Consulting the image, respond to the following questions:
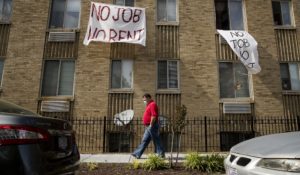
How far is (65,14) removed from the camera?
13945 millimetres

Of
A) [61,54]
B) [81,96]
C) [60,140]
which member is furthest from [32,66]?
[60,140]

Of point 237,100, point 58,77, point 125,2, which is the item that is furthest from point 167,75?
point 58,77

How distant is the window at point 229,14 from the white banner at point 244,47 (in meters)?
1.15

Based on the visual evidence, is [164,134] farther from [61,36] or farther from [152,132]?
[61,36]

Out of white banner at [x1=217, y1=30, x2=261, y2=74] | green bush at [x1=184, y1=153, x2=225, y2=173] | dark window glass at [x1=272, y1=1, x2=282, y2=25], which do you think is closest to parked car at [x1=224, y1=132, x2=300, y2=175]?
green bush at [x1=184, y1=153, x2=225, y2=173]

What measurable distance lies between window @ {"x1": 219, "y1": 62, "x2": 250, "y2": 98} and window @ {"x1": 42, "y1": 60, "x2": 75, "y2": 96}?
6.50 m

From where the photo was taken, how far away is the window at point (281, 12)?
14.4 m

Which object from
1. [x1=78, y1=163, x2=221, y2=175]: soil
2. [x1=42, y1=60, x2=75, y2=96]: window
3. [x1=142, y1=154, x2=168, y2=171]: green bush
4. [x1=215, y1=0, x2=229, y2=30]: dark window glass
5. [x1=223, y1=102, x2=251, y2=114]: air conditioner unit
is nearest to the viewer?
[x1=78, y1=163, x2=221, y2=175]: soil

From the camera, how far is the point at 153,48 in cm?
1337

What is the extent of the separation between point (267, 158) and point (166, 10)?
1122cm

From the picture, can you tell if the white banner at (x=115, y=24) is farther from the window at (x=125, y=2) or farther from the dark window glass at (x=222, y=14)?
the dark window glass at (x=222, y=14)

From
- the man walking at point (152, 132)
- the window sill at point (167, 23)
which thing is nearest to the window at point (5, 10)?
the window sill at point (167, 23)

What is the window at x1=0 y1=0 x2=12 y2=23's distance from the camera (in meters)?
13.7

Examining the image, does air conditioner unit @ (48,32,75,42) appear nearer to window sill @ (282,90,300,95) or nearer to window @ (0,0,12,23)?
window @ (0,0,12,23)
